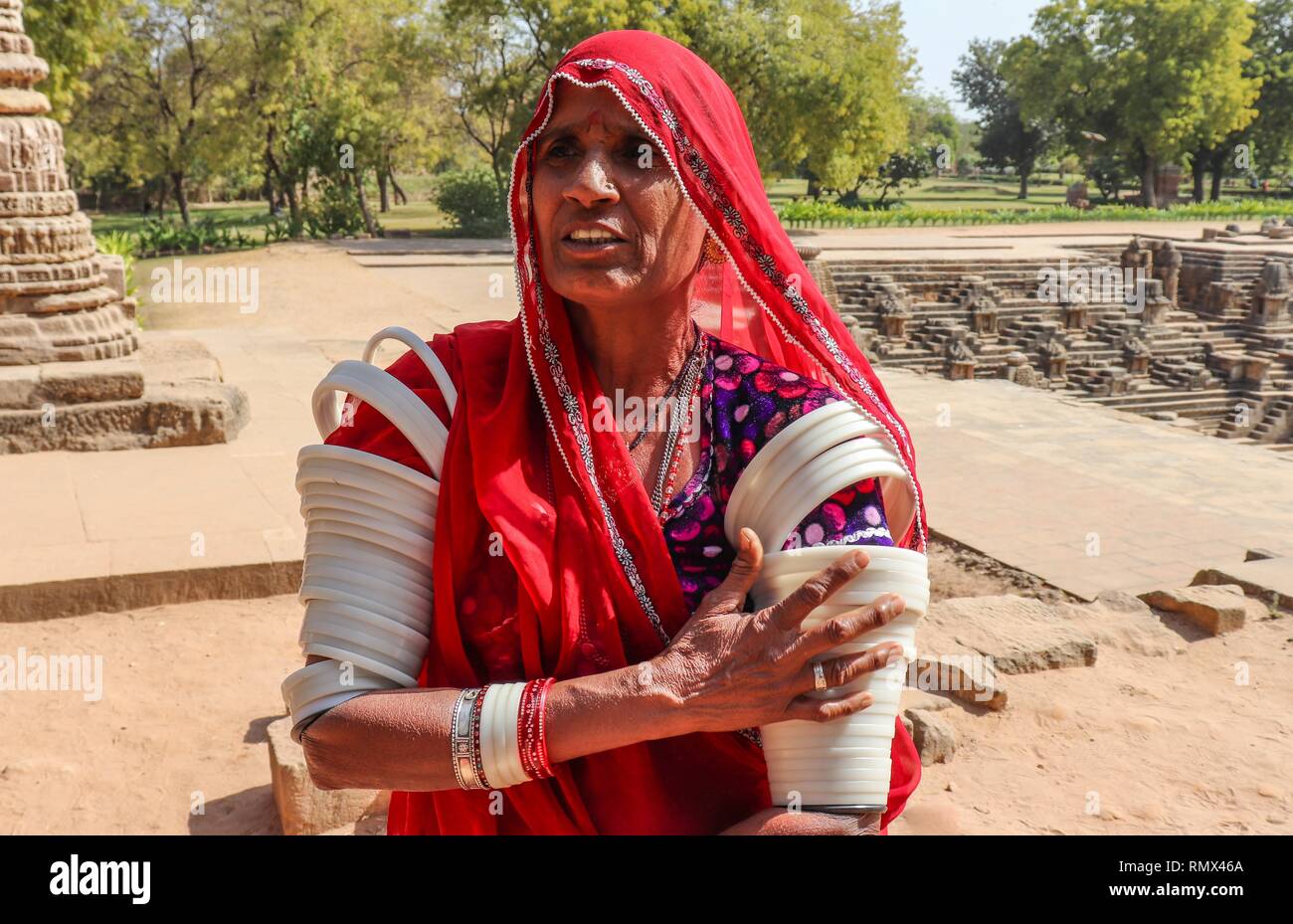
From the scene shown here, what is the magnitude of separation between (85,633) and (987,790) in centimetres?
341

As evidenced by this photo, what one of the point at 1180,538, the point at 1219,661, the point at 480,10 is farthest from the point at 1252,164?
the point at 1219,661

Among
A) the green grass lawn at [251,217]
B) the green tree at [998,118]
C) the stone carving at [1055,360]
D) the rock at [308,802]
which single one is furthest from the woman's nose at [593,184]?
the green tree at [998,118]

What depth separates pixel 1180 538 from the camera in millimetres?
7625

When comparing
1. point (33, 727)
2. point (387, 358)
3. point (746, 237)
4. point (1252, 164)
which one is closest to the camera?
point (746, 237)

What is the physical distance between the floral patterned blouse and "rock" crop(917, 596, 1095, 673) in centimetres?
308

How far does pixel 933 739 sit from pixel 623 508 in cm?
233

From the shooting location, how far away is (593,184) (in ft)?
4.39

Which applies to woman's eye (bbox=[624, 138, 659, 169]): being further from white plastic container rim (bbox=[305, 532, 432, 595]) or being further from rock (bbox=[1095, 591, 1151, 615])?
rock (bbox=[1095, 591, 1151, 615])

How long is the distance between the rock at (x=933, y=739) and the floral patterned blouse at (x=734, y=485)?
2215mm

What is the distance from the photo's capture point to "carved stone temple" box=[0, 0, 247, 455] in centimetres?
651

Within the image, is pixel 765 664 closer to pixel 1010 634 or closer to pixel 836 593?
pixel 836 593

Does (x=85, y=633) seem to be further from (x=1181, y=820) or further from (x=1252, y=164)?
(x=1252, y=164)

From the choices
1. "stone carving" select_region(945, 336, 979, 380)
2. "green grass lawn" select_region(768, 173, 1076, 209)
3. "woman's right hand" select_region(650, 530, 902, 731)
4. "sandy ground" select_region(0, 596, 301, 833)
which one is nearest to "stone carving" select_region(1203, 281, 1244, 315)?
"stone carving" select_region(945, 336, 979, 380)

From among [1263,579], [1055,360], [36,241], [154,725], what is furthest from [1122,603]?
[1055,360]
